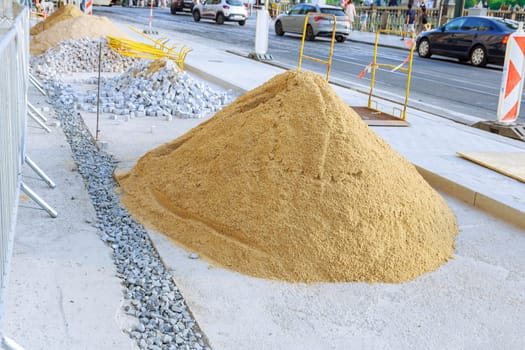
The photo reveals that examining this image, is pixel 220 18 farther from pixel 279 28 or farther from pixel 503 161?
pixel 503 161

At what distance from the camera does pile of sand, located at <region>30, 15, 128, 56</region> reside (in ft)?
51.0

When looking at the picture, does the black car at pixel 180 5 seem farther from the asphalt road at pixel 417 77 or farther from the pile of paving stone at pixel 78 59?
the pile of paving stone at pixel 78 59

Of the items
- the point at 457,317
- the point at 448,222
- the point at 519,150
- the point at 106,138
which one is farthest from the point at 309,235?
the point at 519,150

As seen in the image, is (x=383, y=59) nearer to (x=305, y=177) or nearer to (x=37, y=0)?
(x=37, y=0)

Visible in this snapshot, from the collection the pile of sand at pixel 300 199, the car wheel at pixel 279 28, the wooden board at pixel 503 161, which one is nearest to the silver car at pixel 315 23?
the car wheel at pixel 279 28

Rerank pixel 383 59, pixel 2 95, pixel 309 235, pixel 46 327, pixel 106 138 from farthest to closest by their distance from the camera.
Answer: pixel 383 59, pixel 106 138, pixel 309 235, pixel 46 327, pixel 2 95

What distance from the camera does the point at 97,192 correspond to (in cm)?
587

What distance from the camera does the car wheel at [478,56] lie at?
2190 cm

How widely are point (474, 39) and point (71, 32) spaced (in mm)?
13728

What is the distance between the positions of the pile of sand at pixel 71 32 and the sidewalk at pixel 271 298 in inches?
414

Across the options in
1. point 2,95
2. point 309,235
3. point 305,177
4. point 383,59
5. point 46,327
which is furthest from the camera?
point 383,59

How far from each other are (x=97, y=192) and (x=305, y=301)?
2639 millimetres

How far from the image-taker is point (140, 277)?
13.8ft

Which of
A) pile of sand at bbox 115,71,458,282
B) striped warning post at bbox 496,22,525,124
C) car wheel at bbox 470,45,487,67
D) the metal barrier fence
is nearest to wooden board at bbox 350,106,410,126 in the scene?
striped warning post at bbox 496,22,525,124
